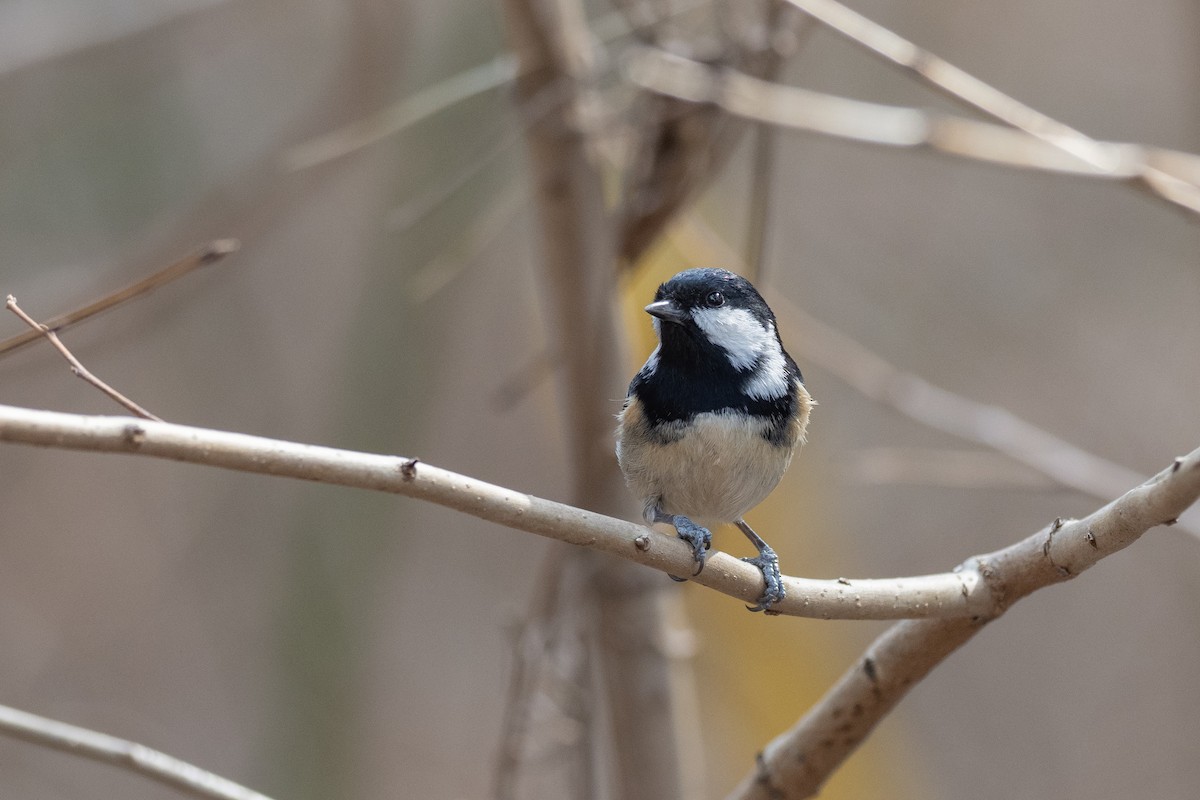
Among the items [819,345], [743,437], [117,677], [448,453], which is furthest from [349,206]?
[743,437]

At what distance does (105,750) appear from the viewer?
184 cm

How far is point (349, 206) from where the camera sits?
23.5 ft

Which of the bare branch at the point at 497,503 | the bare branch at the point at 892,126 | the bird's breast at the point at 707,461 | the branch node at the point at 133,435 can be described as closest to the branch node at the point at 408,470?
the bare branch at the point at 497,503

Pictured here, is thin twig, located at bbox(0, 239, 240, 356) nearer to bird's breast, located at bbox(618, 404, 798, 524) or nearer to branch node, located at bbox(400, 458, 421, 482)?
branch node, located at bbox(400, 458, 421, 482)

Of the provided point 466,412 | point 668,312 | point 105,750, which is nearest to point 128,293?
point 105,750

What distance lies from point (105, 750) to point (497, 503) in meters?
0.92

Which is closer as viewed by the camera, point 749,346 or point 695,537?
point 695,537

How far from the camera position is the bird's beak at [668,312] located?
90.7 inches

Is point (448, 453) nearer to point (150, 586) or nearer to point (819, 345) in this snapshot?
point (150, 586)

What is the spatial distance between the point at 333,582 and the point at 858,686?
388cm

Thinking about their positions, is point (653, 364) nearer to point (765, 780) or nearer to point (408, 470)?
point (765, 780)

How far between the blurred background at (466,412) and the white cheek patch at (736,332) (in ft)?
8.65

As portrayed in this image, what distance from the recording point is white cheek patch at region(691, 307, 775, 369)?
7.79ft

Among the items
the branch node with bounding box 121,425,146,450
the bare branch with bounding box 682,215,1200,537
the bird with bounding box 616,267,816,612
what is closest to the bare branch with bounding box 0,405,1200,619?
the branch node with bounding box 121,425,146,450
